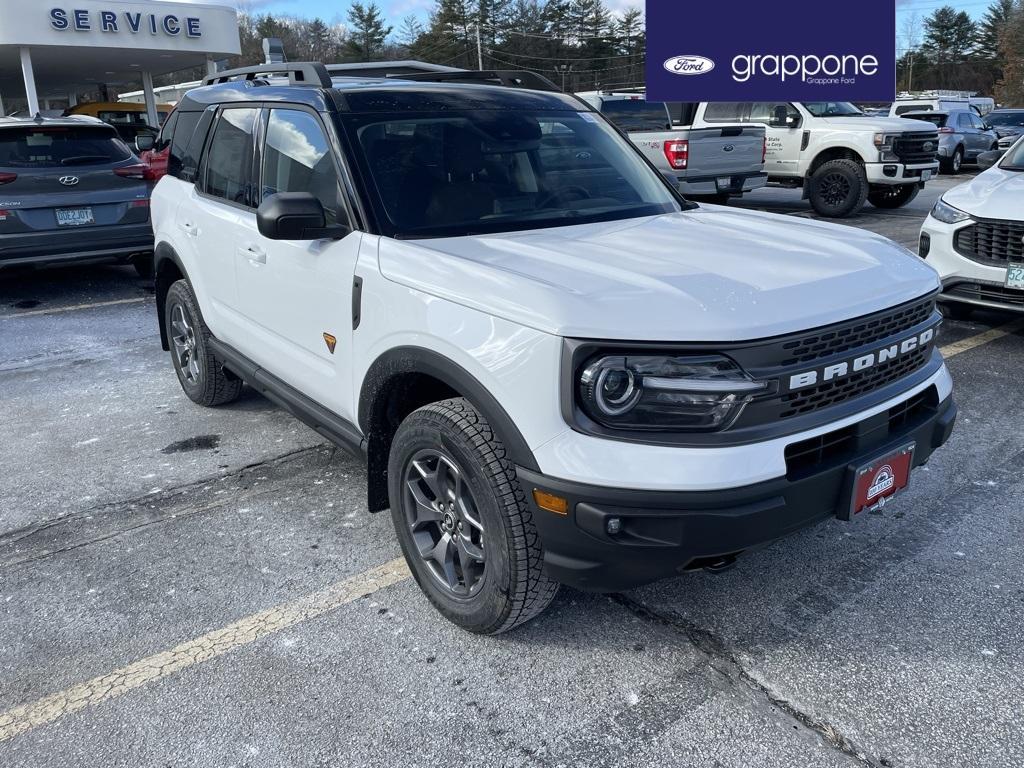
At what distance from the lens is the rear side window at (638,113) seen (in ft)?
45.6

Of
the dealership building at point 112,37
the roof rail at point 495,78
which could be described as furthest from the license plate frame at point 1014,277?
the dealership building at point 112,37

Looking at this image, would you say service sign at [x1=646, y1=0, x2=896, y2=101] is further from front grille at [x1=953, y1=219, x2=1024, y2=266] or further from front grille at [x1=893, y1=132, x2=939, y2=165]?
front grille at [x1=953, y1=219, x2=1024, y2=266]

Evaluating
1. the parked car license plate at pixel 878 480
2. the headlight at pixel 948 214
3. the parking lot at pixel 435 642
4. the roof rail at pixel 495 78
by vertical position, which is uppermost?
the roof rail at pixel 495 78

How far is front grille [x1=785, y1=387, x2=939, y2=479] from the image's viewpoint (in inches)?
103

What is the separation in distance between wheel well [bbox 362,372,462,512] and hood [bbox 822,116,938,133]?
1269 centimetres

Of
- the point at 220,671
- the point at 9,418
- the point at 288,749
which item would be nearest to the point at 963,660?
the point at 288,749

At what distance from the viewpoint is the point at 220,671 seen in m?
2.89

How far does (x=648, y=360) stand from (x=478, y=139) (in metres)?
1.67

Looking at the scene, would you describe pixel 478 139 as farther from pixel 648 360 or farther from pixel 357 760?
pixel 357 760

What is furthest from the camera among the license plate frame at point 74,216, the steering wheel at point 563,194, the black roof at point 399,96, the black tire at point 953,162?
the black tire at point 953,162

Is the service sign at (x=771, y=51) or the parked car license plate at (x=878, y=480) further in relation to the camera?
the service sign at (x=771, y=51)

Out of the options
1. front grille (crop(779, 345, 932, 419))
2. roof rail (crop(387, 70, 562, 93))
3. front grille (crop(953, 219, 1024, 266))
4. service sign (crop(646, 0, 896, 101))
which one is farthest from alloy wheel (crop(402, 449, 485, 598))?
service sign (crop(646, 0, 896, 101))

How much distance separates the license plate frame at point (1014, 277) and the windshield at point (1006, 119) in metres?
24.7

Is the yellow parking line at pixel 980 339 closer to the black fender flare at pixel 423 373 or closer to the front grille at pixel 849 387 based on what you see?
the front grille at pixel 849 387
